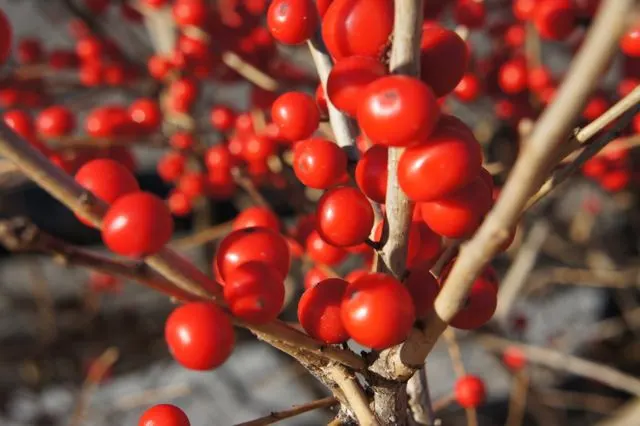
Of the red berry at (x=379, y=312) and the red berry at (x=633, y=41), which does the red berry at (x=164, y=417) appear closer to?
the red berry at (x=379, y=312)

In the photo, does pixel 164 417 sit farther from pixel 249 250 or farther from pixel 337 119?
pixel 337 119

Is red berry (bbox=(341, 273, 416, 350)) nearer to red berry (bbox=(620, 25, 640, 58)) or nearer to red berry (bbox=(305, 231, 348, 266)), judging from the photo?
red berry (bbox=(305, 231, 348, 266))

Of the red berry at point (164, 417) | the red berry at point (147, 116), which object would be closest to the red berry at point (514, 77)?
the red berry at point (147, 116)

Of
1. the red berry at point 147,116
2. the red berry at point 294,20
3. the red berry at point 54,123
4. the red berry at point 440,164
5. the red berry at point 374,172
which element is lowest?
the red berry at point 440,164

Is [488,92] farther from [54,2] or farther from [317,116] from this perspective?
[54,2]

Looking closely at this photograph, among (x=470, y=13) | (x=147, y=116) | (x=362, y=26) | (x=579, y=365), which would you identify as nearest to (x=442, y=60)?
(x=362, y=26)
